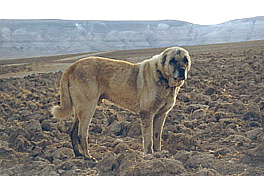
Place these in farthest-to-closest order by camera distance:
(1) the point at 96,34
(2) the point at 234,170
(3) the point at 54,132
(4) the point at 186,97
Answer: (1) the point at 96,34
(4) the point at 186,97
(3) the point at 54,132
(2) the point at 234,170

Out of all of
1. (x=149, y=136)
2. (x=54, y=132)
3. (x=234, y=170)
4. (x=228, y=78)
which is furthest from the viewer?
(x=228, y=78)

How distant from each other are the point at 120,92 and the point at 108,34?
398 ft

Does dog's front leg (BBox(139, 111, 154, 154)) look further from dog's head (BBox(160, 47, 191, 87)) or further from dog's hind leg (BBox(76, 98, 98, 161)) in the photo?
dog's hind leg (BBox(76, 98, 98, 161))

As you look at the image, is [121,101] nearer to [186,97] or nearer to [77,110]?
[77,110]

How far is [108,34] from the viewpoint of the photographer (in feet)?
413

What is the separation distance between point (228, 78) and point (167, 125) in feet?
22.9

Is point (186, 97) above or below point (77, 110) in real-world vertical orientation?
below

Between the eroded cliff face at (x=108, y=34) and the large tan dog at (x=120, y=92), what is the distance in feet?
343

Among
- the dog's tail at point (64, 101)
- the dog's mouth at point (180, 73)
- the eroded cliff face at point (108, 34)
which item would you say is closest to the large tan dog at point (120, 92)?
the dog's tail at point (64, 101)

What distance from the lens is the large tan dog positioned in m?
5.74

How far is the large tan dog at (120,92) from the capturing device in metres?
5.74

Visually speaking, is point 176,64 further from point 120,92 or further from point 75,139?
point 75,139

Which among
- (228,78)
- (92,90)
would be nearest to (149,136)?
(92,90)

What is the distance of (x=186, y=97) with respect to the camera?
1022 cm
